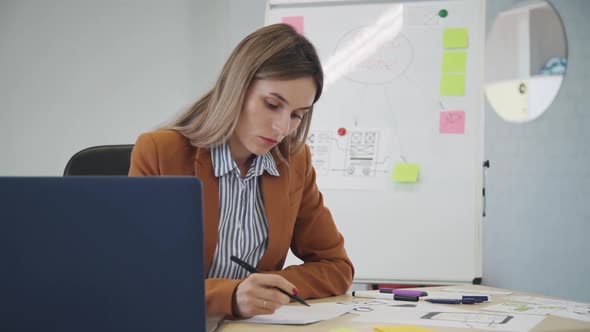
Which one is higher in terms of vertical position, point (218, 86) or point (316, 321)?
point (218, 86)

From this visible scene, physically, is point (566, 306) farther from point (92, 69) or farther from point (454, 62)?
point (92, 69)

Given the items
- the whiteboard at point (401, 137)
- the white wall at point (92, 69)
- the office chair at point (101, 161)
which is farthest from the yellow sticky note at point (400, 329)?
the white wall at point (92, 69)

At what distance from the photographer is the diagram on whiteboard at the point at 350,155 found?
8.38 ft

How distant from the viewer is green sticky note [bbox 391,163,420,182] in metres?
2.51

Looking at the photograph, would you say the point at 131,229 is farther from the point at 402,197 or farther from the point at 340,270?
the point at 402,197

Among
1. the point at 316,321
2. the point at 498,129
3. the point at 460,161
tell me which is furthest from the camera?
the point at 498,129

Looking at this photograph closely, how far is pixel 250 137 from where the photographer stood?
4.67 feet

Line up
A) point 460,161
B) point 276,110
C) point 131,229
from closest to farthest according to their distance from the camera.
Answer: point 131,229 → point 276,110 → point 460,161

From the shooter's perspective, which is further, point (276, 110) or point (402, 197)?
point (402, 197)

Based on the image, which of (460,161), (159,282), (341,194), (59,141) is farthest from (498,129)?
(159,282)

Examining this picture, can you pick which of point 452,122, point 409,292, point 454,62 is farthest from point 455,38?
point 409,292

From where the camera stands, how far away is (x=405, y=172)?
252 cm

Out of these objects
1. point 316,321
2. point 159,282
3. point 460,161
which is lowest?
point 316,321

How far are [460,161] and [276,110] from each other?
129cm
